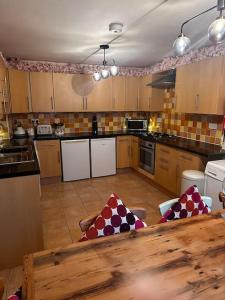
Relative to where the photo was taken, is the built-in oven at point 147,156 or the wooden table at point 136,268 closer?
the wooden table at point 136,268

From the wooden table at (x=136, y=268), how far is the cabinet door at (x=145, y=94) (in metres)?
3.54

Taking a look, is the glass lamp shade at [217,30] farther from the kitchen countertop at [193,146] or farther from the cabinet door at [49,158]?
the cabinet door at [49,158]

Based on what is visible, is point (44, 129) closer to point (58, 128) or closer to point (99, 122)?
point (58, 128)

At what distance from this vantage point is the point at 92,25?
231 cm

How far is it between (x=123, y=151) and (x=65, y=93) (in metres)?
1.65

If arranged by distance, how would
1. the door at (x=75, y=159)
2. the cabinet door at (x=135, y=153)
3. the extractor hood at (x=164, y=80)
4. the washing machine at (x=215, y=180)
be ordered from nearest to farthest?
the washing machine at (x=215, y=180) < the extractor hood at (x=164, y=80) < the door at (x=75, y=159) < the cabinet door at (x=135, y=153)

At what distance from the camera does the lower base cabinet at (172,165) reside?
9.69 ft

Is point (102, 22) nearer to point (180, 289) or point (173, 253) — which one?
point (173, 253)

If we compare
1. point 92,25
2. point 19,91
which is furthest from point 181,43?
point 19,91

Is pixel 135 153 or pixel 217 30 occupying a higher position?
pixel 217 30

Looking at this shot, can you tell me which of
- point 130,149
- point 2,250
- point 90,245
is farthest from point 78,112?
point 90,245

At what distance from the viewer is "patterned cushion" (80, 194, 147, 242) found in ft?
3.96

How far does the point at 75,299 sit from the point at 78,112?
4.04 metres

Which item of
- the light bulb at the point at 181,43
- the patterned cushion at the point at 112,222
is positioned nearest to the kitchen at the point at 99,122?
the light bulb at the point at 181,43
